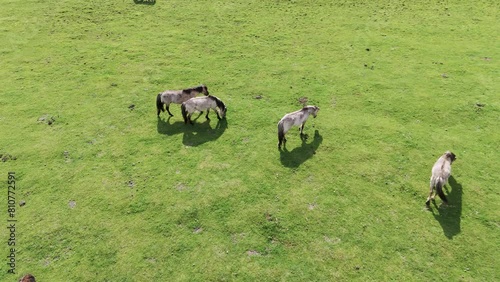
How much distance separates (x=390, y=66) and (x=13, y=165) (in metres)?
20.4

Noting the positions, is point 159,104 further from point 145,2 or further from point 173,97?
point 145,2

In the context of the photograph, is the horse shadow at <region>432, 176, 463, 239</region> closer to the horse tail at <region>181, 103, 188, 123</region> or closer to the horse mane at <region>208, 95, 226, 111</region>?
the horse mane at <region>208, 95, 226, 111</region>

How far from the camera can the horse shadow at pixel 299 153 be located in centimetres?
1470

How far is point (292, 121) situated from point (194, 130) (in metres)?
4.78

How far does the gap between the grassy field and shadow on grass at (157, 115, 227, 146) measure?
10 cm

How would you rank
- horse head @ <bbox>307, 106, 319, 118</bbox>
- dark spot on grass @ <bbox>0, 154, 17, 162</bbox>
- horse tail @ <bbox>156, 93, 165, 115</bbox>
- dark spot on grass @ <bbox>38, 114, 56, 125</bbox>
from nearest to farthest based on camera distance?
dark spot on grass @ <bbox>0, 154, 17, 162</bbox>, horse head @ <bbox>307, 106, 319, 118</bbox>, horse tail @ <bbox>156, 93, 165, 115</bbox>, dark spot on grass @ <bbox>38, 114, 56, 125</bbox>

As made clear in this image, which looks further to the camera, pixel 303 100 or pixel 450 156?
pixel 303 100

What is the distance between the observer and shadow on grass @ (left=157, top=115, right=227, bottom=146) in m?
16.0

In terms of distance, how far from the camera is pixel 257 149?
15.4 metres

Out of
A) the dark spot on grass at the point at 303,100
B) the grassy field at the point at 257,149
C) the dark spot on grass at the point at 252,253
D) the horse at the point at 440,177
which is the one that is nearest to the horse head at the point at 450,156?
the horse at the point at 440,177

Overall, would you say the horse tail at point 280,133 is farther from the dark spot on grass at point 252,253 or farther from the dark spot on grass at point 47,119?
the dark spot on grass at point 47,119

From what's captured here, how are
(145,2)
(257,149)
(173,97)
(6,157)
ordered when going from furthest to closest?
(145,2)
(173,97)
(6,157)
(257,149)

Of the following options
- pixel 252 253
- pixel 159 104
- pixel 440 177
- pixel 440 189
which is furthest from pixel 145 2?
pixel 440 189

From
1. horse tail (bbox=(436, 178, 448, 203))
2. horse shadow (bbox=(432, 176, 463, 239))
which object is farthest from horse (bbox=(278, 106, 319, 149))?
horse shadow (bbox=(432, 176, 463, 239))
